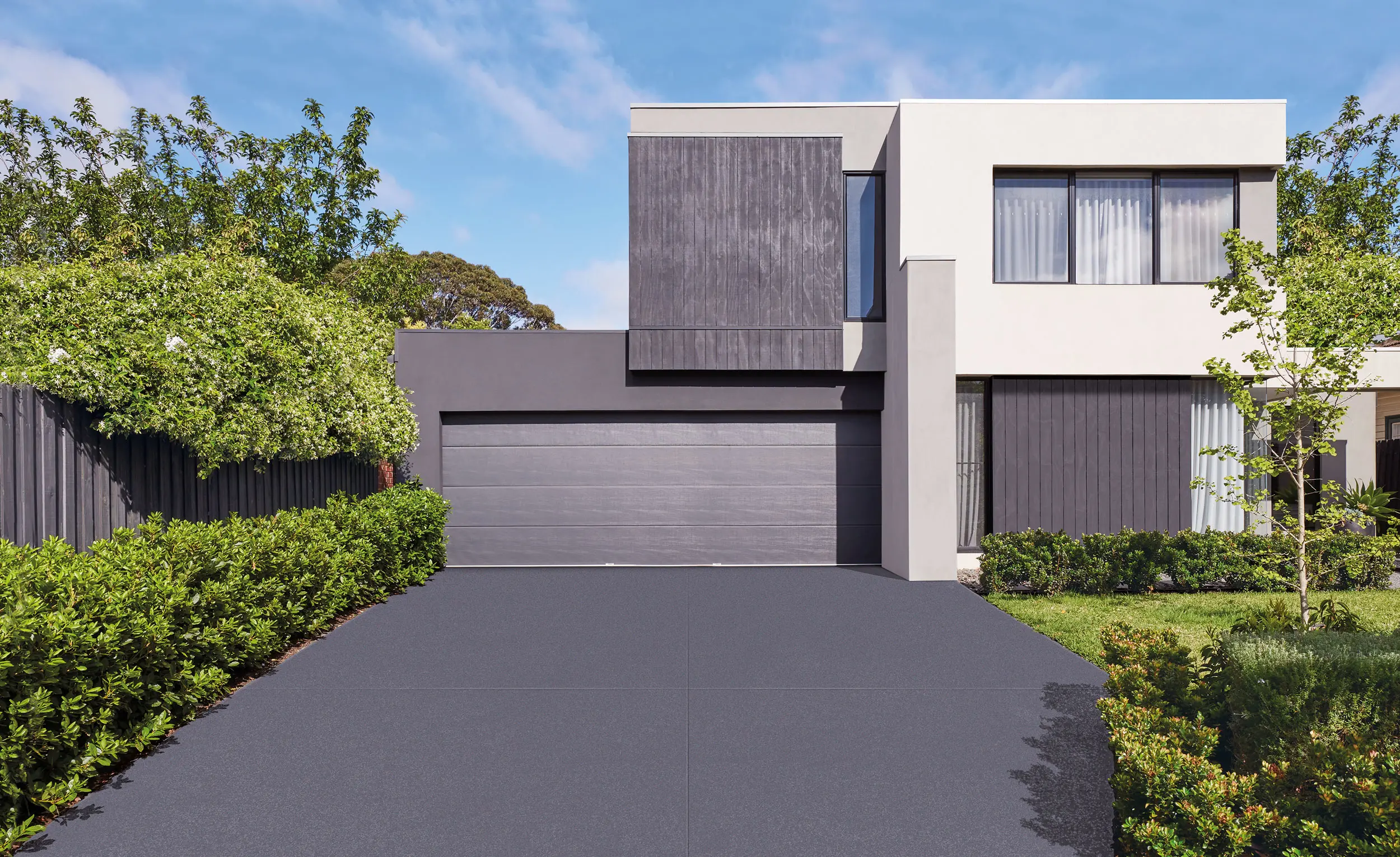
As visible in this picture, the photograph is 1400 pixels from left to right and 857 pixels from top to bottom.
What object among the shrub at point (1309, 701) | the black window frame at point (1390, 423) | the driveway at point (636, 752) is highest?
the black window frame at point (1390, 423)

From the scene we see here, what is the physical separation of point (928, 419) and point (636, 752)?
6.60m

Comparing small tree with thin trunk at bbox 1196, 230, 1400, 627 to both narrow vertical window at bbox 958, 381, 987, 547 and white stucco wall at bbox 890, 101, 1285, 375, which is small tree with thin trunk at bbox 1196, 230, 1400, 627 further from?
narrow vertical window at bbox 958, 381, 987, 547

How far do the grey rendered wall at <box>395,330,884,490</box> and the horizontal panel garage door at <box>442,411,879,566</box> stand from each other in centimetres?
24

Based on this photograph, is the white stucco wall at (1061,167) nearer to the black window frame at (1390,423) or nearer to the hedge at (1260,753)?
the hedge at (1260,753)

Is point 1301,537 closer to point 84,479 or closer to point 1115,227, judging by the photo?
point 1115,227

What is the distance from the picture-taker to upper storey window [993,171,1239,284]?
998 cm

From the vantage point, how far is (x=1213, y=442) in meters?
10.1

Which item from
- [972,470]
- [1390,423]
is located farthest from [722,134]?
[1390,423]

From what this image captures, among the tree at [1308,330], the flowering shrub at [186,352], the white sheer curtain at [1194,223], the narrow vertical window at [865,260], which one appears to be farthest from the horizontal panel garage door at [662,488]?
the tree at [1308,330]

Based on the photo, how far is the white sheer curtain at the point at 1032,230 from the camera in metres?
10.0

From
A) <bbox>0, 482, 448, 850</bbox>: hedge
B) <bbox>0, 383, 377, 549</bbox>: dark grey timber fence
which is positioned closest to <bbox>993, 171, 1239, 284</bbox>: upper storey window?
<bbox>0, 482, 448, 850</bbox>: hedge

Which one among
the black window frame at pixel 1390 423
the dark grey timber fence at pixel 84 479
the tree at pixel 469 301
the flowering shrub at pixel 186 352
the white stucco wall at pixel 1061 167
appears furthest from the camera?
the tree at pixel 469 301

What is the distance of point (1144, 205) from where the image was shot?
1003cm

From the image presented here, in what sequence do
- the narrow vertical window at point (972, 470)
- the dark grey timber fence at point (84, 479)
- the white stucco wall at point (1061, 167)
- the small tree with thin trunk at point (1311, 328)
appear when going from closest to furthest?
1. the dark grey timber fence at point (84, 479)
2. the small tree with thin trunk at point (1311, 328)
3. the white stucco wall at point (1061, 167)
4. the narrow vertical window at point (972, 470)
